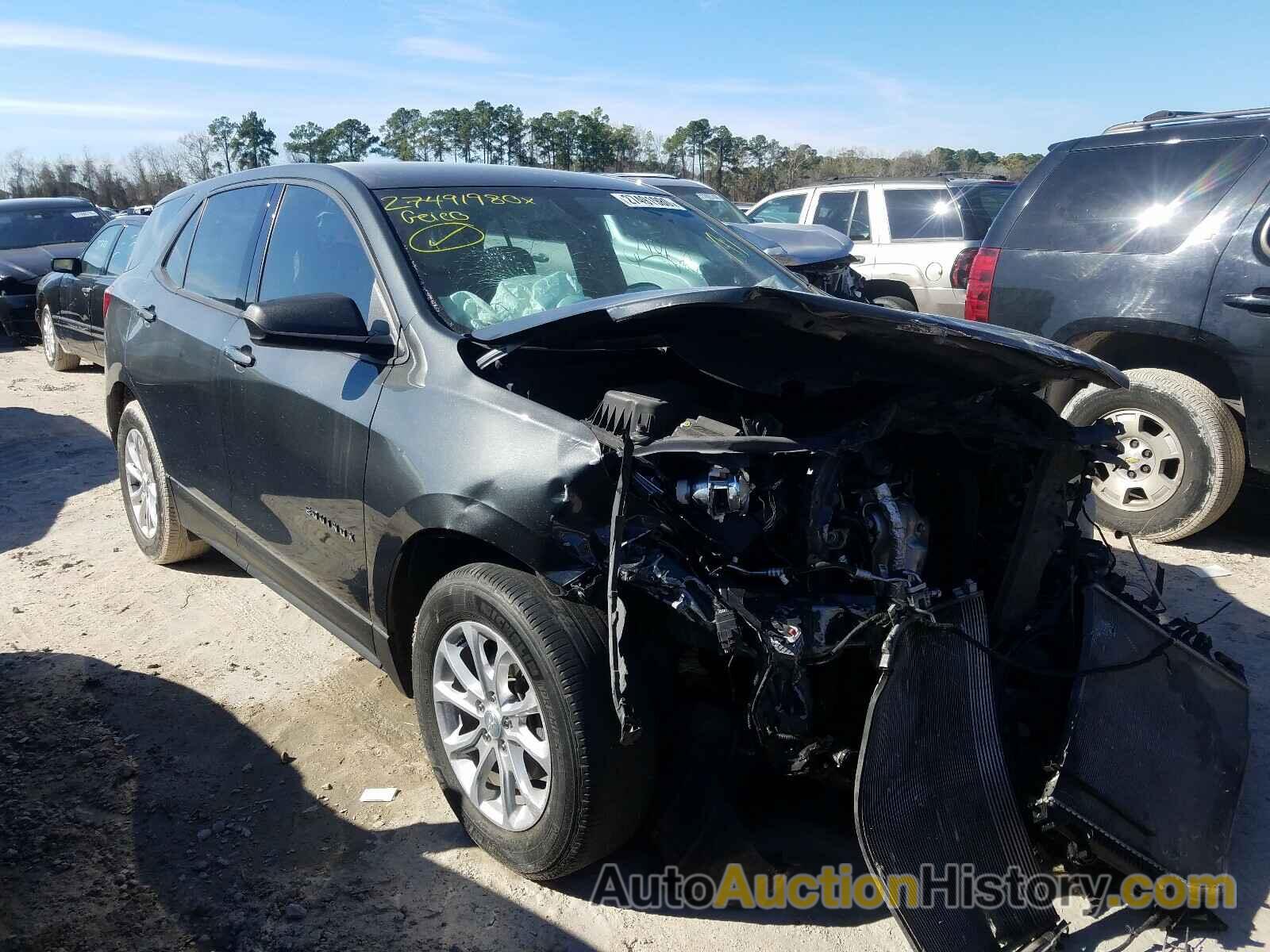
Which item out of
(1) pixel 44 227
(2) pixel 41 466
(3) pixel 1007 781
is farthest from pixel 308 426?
(1) pixel 44 227

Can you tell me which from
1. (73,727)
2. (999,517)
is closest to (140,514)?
(73,727)

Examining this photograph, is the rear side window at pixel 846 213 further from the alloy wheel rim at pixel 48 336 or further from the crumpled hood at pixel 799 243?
the alloy wheel rim at pixel 48 336

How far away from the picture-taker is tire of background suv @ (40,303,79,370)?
11188 millimetres

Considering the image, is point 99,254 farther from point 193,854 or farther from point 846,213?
point 193,854

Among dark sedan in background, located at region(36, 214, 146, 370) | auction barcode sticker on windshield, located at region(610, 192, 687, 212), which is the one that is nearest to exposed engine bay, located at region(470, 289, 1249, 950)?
auction barcode sticker on windshield, located at region(610, 192, 687, 212)

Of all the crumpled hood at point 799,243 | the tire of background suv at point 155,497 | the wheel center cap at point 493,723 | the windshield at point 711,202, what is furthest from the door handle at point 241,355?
the windshield at point 711,202

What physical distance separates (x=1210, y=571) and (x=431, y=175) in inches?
162

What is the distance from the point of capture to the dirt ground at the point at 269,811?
8.47 ft

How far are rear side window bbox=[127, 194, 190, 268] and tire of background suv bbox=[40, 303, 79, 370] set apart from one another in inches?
278

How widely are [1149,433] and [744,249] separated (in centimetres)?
255

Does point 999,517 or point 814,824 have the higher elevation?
point 999,517

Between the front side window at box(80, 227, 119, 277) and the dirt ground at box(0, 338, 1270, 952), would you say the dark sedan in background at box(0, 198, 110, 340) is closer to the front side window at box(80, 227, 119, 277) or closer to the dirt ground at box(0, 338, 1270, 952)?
the front side window at box(80, 227, 119, 277)

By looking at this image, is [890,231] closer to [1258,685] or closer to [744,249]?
[744,249]

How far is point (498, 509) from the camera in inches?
102
